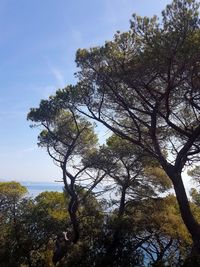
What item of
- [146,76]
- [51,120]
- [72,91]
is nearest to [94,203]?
[51,120]

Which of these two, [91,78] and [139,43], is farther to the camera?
[91,78]

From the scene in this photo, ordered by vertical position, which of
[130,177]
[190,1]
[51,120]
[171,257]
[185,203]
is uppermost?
[190,1]

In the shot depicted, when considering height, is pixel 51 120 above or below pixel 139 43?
below

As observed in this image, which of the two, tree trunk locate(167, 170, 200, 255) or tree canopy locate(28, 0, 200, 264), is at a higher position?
tree canopy locate(28, 0, 200, 264)

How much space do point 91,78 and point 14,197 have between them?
1119 cm

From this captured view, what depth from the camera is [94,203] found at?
12.3 meters

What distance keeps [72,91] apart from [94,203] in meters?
4.30

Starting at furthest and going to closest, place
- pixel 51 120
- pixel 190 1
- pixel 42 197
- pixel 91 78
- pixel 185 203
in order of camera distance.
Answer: pixel 42 197 < pixel 51 120 < pixel 91 78 < pixel 185 203 < pixel 190 1

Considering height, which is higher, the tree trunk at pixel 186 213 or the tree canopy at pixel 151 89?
the tree canopy at pixel 151 89

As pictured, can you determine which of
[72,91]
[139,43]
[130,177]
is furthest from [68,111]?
[139,43]

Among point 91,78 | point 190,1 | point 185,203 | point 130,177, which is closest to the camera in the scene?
point 190,1

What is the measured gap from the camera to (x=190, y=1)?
7363 mm

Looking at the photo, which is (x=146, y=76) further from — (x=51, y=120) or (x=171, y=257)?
(x=171, y=257)

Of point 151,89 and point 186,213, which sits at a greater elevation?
point 151,89
